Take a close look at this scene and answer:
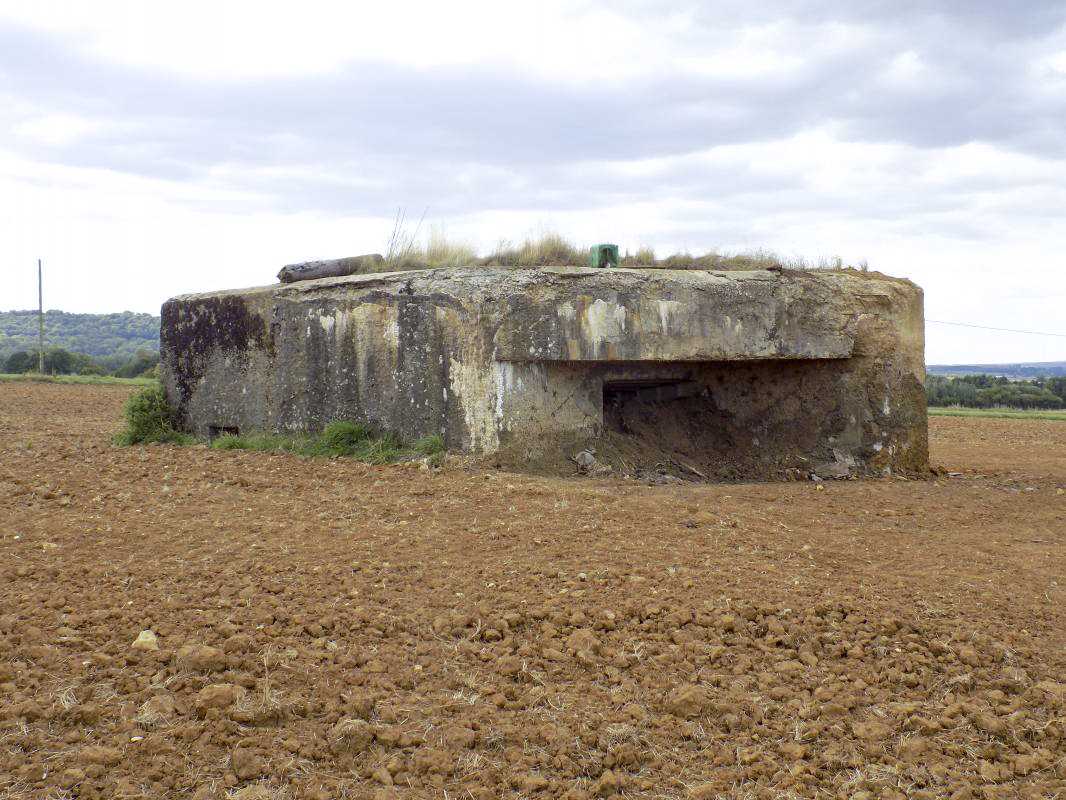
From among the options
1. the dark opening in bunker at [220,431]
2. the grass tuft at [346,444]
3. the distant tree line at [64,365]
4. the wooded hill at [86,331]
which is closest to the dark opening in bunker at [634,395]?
the grass tuft at [346,444]

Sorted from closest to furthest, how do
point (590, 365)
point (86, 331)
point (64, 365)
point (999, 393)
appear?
1. point (590, 365)
2. point (999, 393)
3. point (64, 365)
4. point (86, 331)

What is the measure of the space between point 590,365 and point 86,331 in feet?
210

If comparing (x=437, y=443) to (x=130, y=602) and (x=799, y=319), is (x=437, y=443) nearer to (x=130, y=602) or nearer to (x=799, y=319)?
(x=799, y=319)

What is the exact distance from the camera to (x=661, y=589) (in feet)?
14.4

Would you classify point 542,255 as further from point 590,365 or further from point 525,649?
point 525,649

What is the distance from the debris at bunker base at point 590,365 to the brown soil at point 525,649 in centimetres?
135

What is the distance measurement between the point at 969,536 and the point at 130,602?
4253 millimetres

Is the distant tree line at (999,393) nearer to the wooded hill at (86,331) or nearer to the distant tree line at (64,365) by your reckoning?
the distant tree line at (64,365)

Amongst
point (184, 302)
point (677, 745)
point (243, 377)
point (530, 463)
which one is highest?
point (184, 302)

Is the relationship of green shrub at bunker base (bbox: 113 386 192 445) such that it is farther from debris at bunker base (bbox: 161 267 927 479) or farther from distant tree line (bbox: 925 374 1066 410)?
distant tree line (bbox: 925 374 1066 410)

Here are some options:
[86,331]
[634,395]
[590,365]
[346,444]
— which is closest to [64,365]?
[346,444]

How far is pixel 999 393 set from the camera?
26.3m

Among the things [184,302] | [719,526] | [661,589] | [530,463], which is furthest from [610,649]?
[184,302]

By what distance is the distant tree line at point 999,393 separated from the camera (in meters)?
25.4
